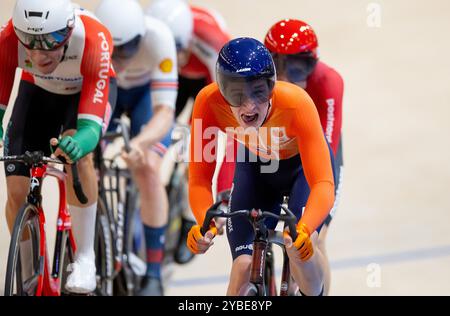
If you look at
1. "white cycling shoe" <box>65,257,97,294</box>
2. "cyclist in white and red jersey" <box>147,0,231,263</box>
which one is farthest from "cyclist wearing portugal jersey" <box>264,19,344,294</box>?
"cyclist in white and red jersey" <box>147,0,231,263</box>

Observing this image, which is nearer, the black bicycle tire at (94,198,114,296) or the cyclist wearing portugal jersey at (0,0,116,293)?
the cyclist wearing portugal jersey at (0,0,116,293)

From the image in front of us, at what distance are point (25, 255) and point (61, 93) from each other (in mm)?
752

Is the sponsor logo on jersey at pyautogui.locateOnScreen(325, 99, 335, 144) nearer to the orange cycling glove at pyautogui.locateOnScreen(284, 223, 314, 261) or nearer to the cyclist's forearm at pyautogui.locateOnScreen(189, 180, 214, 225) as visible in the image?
the cyclist's forearm at pyautogui.locateOnScreen(189, 180, 214, 225)

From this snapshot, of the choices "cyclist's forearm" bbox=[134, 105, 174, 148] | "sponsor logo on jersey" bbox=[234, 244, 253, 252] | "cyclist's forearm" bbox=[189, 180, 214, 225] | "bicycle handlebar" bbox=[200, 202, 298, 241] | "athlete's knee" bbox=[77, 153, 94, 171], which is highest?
"cyclist's forearm" bbox=[134, 105, 174, 148]

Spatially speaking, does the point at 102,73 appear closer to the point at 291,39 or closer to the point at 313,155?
the point at 291,39

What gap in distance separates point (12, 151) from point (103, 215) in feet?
2.43

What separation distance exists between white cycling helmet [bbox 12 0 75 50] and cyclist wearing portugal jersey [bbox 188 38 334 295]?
782 millimetres

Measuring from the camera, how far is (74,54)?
504 centimetres

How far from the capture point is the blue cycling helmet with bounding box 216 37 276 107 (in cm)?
404

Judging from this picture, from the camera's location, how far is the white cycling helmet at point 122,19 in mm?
6141

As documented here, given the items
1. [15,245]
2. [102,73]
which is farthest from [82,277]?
[102,73]

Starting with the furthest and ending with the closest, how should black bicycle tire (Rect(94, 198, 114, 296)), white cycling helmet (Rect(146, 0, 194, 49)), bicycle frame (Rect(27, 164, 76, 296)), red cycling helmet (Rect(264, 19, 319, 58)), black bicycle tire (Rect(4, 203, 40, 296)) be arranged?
1. white cycling helmet (Rect(146, 0, 194, 49))
2. black bicycle tire (Rect(94, 198, 114, 296))
3. red cycling helmet (Rect(264, 19, 319, 58))
4. bicycle frame (Rect(27, 164, 76, 296))
5. black bicycle tire (Rect(4, 203, 40, 296))

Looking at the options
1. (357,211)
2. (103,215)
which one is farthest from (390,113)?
(103,215)

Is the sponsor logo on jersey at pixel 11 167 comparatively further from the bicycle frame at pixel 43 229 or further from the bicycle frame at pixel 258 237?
the bicycle frame at pixel 258 237
